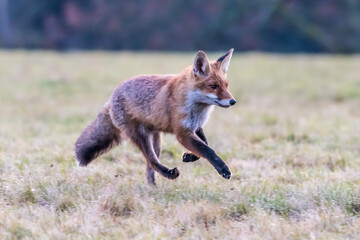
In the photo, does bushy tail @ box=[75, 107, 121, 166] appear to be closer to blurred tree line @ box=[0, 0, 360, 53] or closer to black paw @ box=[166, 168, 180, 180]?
black paw @ box=[166, 168, 180, 180]

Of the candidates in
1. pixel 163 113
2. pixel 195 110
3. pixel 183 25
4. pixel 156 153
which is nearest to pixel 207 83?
pixel 195 110

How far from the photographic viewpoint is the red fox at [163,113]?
577cm

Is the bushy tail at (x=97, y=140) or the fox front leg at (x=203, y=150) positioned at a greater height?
the fox front leg at (x=203, y=150)

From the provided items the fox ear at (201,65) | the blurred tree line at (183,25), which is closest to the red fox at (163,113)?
the fox ear at (201,65)

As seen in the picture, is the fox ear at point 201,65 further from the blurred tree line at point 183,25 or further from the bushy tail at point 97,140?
the blurred tree line at point 183,25

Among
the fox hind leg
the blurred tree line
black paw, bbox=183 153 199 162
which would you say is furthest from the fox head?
the blurred tree line

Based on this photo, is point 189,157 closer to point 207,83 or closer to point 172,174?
point 172,174

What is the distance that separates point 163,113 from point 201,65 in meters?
0.67

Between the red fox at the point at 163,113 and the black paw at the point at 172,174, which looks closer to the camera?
the red fox at the point at 163,113

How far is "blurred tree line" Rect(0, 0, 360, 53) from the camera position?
38.7 meters


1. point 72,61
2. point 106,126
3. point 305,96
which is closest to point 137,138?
point 106,126

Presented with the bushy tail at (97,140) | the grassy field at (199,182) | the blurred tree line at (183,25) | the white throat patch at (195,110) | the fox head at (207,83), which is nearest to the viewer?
the grassy field at (199,182)

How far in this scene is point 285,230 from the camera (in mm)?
4523

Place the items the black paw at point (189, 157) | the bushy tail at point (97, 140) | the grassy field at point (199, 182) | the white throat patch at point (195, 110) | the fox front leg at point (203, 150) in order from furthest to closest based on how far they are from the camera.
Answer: the bushy tail at point (97, 140), the black paw at point (189, 157), the white throat patch at point (195, 110), the fox front leg at point (203, 150), the grassy field at point (199, 182)
